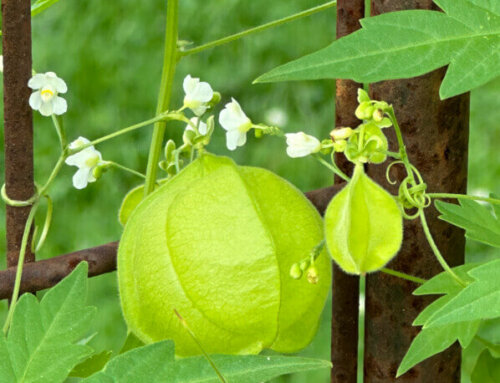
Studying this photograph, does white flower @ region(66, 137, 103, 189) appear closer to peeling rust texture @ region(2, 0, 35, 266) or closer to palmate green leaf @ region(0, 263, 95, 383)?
peeling rust texture @ region(2, 0, 35, 266)

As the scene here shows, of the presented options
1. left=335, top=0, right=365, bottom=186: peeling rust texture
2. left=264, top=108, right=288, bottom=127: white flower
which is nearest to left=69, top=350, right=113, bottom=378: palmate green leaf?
left=335, top=0, right=365, bottom=186: peeling rust texture

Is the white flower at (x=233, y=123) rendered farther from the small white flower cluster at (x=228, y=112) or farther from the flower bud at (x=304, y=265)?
the flower bud at (x=304, y=265)

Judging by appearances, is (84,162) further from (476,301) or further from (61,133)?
(476,301)

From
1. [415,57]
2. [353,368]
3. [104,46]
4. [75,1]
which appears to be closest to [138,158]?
[104,46]

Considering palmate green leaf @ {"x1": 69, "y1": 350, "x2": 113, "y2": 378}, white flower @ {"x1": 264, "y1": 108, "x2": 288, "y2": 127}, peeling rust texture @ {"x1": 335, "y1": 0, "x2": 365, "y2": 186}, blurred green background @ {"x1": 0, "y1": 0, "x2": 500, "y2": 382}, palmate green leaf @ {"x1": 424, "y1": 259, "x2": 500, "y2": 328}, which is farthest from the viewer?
white flower @ {"x1": 264, "y1": 108, "x2": 288, "y2": 127}

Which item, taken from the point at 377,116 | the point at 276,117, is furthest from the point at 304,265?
the point at 276,117

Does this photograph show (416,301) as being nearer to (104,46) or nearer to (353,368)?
(353,368)
